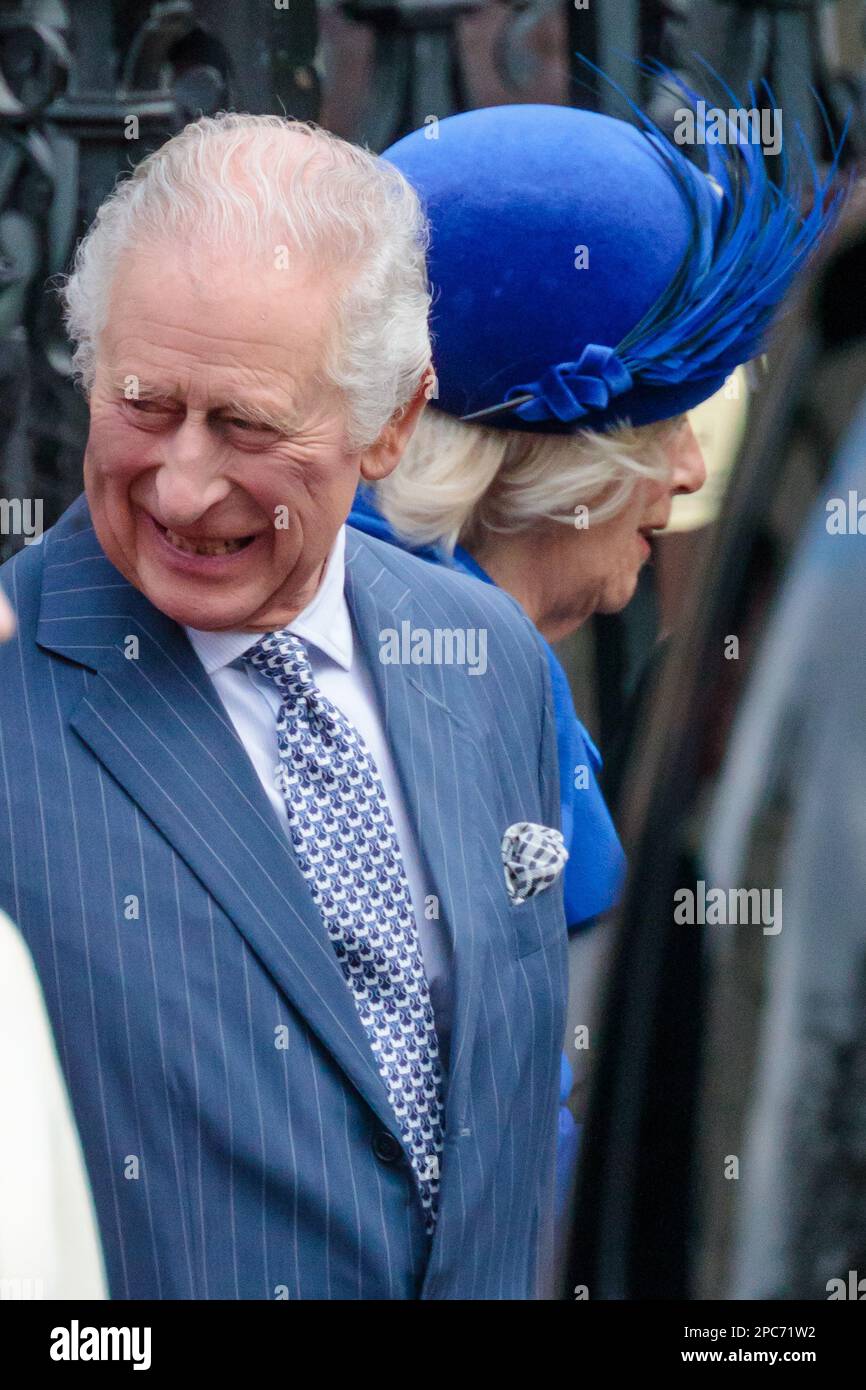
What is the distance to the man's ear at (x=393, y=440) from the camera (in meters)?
2.07

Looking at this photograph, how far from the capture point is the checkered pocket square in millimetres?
2156

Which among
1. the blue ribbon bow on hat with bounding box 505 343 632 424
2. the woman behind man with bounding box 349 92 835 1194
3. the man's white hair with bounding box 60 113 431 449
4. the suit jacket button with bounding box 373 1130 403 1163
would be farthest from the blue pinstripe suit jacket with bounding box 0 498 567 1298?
the blue ribbon bow on hat with bounding box 505 343 632 424

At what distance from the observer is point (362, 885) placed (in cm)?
195

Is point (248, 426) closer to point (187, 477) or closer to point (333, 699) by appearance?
point (187, 477)

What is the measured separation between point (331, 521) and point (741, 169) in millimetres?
1224

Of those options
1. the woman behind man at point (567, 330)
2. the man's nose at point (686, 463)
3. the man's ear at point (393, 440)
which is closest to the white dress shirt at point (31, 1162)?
the man's ear at point (393, 440)

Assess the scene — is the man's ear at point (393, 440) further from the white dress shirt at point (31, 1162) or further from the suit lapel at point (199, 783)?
the white dress shirt at point (31, 1162)

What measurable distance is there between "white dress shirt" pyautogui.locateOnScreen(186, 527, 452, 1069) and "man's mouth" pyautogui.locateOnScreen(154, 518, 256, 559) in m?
0.09

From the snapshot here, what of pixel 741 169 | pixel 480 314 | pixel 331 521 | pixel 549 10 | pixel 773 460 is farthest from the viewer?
pixel 549 10

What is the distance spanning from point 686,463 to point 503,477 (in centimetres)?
29

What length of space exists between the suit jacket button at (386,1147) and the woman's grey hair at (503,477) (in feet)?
3.31
